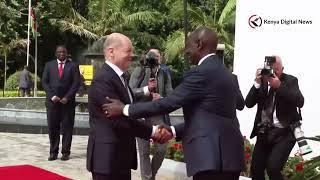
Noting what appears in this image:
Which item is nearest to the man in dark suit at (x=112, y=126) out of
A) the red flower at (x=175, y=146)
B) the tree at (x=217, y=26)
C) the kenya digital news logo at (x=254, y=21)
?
the red flower at (x=175, y=146)

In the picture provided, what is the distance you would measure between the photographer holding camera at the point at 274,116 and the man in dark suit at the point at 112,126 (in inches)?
81.1

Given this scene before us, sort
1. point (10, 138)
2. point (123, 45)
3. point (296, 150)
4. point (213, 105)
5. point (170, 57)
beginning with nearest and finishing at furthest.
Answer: point (213, 105) → point (123, 45) → point (296, 150) → point (10, 138) → point (170, 57)

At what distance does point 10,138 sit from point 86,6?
933 inches

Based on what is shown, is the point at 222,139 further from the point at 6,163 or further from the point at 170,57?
the point at 170,57

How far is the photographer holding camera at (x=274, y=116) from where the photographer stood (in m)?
6.12

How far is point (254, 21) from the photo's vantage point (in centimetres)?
926

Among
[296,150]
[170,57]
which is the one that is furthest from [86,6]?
[296,150]

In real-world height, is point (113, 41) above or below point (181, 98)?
above

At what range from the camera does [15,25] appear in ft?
113

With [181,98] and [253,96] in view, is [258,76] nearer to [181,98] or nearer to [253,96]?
[253,96]

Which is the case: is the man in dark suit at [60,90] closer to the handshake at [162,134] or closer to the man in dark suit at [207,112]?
the handshake at [162,134]

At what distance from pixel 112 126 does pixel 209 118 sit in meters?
0.75

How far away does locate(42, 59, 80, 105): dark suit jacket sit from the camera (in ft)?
32.1

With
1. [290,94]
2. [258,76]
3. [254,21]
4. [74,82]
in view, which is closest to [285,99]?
[290,94]
